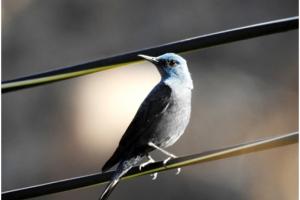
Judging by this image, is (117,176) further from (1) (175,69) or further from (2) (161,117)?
(1) (175,69)

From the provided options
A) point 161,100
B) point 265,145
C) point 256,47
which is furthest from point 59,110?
point 265,145

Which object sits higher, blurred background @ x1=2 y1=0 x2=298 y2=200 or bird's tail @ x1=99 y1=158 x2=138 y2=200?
bird's tail @ x1=99 y1=158 x2=138 y2=200

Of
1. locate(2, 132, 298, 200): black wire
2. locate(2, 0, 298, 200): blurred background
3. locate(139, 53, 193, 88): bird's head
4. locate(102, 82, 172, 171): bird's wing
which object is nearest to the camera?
locate(2, 132, 298, 200): black wire

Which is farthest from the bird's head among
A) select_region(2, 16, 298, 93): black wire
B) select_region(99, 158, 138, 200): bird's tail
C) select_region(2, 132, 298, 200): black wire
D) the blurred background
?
the blurred background

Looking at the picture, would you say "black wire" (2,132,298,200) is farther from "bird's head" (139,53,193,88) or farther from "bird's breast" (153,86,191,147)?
"bird's head" (139,53,193,88)

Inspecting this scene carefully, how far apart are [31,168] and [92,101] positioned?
3.44 feet

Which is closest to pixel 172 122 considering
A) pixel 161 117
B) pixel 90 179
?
pixel 161 117

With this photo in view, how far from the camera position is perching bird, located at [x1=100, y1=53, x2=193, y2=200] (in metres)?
3.19

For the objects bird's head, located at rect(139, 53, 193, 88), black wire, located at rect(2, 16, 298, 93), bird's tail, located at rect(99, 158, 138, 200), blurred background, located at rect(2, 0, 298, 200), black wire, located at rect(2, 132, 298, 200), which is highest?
black wire, located at rect(2, 16, 298, 93)

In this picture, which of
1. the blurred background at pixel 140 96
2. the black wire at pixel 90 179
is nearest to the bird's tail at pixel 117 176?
the black wire at pixel 90 179

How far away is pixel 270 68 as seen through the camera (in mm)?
11266

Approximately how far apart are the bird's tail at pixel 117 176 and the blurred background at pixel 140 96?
6540 mm

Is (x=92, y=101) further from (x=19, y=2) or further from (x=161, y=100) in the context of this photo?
(x=161, y=100)

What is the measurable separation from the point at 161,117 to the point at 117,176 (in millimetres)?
483
